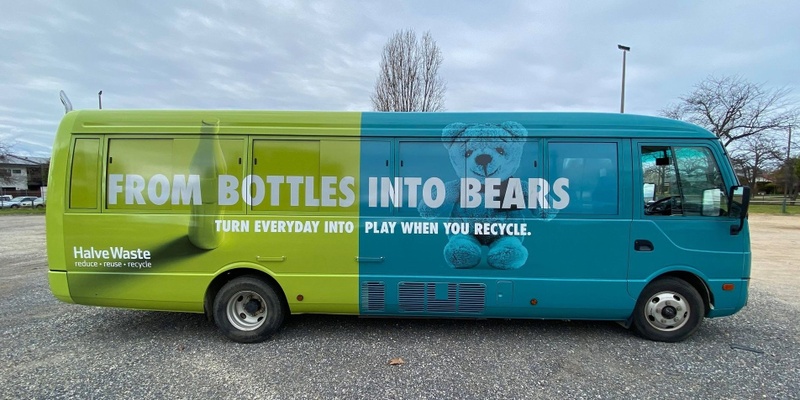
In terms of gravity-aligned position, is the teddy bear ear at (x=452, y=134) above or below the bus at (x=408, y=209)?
above

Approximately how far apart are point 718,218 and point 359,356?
430 cm

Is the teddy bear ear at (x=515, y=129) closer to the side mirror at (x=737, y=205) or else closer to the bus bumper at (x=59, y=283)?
the side mirror at (x=737, y=205)

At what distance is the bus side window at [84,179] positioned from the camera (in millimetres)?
3941

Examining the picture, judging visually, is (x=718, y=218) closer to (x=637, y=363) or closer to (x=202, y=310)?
(x=637, y=363)

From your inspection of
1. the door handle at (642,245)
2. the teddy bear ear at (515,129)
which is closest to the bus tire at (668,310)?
the door handle at (642,245)

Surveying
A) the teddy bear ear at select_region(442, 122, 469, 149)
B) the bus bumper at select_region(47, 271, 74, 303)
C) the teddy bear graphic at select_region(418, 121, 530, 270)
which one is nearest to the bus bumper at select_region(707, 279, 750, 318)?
the teddy bear graphic at select_region(418, 121, 530, 270)

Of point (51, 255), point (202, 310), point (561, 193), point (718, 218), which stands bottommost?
point (202, 310)

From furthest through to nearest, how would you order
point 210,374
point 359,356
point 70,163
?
point 70,163, point 359,356, point 210,374

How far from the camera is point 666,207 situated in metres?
3.91

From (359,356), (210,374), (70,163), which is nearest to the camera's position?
(210,374)

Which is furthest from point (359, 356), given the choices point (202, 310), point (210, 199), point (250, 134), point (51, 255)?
point (51, 255)

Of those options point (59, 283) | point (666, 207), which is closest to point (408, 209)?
point (666, 207)

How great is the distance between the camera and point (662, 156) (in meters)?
3.94

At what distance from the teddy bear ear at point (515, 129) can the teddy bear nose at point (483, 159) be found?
381mm
